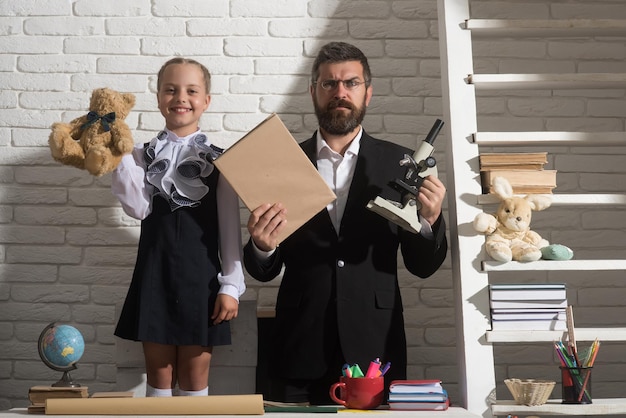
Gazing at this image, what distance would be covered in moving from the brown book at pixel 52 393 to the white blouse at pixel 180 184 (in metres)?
0.50

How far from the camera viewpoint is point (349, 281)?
236 centimetres

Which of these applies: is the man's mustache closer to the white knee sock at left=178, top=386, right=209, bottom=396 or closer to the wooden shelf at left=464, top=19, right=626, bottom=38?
the wooden shelf at left=464, top=19, right=626, bottom=38

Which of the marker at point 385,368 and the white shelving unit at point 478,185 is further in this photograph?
the white shelving unit at point 478,185

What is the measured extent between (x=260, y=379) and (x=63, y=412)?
744 millimetres

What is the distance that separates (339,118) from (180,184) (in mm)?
528

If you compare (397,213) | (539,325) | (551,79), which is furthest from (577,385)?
(551,79)

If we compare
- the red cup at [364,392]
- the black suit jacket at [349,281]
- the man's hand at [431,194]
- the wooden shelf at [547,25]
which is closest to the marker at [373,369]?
the red cup at [364,392]

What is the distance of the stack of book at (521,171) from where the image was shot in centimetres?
241

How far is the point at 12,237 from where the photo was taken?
290cm

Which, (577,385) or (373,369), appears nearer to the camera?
(373,369)

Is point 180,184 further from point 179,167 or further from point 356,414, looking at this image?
point 356,414

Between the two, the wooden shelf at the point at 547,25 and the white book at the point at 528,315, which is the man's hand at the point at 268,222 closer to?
the white book at the point at 528,315

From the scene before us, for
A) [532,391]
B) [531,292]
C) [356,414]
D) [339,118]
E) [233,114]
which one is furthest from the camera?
[233,114]

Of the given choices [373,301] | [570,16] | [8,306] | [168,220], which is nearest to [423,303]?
[373,301]
